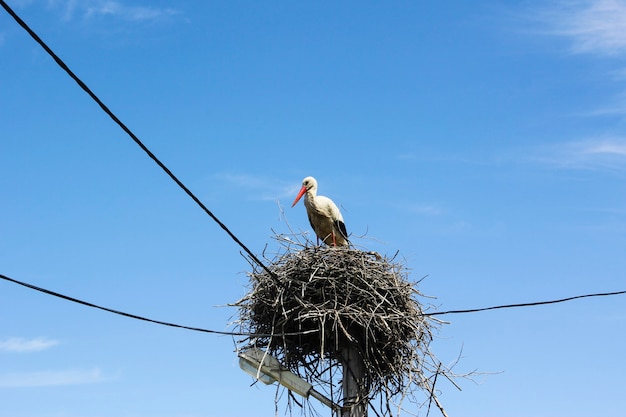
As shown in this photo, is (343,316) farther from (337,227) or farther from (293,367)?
(337,227)

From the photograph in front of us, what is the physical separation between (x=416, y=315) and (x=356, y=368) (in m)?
0.74

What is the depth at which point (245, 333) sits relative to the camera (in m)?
7.39

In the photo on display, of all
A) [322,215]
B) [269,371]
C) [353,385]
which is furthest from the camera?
[322,215]

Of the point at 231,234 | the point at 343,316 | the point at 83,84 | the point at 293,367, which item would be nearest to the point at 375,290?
the point at 343,316

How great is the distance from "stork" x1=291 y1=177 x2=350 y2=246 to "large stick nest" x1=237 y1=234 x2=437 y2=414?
1870 mm

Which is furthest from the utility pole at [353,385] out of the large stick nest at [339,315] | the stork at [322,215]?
the stork at [322,215]

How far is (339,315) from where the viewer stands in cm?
722

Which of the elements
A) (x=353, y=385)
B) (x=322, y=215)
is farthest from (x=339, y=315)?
(x=322, y=215)

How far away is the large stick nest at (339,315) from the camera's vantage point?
7328 mm

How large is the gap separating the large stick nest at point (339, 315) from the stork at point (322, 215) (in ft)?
6.13

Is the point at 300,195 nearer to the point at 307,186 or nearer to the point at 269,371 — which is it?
the point at 307,186

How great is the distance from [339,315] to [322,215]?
2.56 meters

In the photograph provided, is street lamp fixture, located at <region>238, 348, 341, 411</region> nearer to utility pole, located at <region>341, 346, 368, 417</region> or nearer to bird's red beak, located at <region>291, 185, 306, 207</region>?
utility pole, located at <region>341, 346, 368, 417</region>

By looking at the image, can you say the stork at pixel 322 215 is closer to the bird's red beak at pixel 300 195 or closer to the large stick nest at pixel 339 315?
the bird's red beak at pixel 300 195
